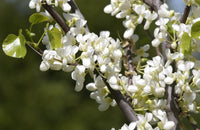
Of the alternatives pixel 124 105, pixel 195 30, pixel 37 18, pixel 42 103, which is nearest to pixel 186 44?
pixel 195 30

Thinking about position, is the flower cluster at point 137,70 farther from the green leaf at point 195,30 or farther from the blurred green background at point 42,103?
the blurred green background at point 42,103

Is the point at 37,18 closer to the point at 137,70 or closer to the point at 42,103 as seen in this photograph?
the point at 137,70

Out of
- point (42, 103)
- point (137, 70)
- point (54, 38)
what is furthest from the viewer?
point (42, 103)

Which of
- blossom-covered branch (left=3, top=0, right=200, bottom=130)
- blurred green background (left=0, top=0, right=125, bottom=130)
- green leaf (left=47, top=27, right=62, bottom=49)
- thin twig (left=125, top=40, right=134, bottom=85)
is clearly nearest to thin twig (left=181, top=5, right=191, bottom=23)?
blossom-covered branch (left=3, top=0, right=200, bottom=130)

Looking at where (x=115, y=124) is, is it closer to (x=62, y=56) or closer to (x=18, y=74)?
(x=18, y=74)

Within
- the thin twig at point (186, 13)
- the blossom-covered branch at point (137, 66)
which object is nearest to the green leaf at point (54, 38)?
the blossom-covered branch at point (137, 66)

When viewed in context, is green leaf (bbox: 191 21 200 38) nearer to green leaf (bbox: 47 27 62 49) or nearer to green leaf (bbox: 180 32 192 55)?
green leaf (bbox: 180 32 192 55)

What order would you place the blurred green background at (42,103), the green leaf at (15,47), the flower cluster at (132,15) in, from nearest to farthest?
the green leaf at (15,47) → the flower cluster at (132,15) → the blurred green background at (42,103)
